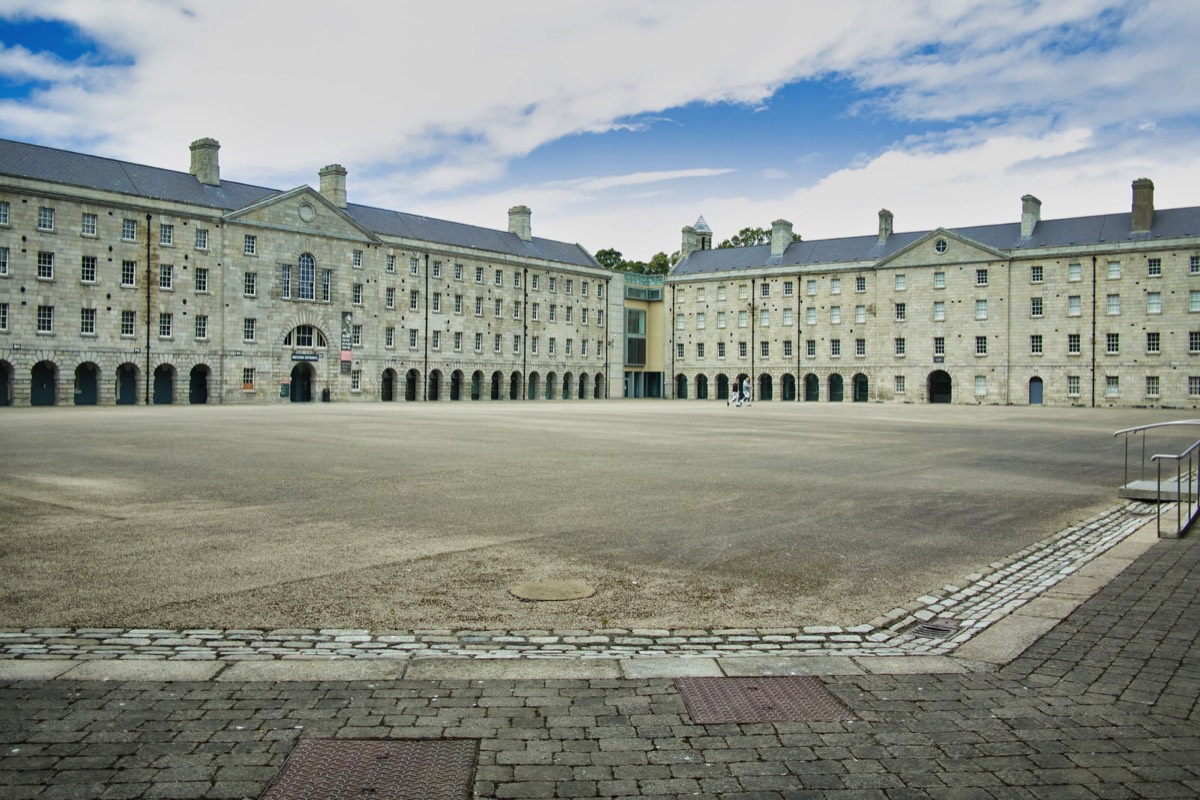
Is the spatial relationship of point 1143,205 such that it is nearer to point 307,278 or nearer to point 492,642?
point 307,278

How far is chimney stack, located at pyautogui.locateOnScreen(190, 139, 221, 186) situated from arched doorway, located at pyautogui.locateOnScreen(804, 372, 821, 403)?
51303 mm

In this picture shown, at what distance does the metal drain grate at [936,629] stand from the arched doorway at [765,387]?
75.8 metres

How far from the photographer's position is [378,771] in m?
4.41

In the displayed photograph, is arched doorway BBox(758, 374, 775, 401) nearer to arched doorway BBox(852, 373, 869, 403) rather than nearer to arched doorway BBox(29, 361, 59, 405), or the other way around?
arched doorway BBox(852, 373, 869, 403)

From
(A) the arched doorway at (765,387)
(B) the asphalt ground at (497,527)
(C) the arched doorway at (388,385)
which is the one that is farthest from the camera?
(A) the arched doorway at (765,387)

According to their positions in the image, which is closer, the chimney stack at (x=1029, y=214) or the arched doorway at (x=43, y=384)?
the arched doorway at (x=43, y=384)

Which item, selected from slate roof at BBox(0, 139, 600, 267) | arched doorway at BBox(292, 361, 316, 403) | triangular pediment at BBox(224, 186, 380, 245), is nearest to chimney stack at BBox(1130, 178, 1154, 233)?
slate roof at BBox(0, 139, 600, 267)

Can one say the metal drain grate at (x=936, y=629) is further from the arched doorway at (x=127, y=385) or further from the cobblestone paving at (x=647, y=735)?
the arched doorway at (x=127, y=385)

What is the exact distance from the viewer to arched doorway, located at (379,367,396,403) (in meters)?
67.5

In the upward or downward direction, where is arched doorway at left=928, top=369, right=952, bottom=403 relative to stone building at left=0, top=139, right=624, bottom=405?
downward

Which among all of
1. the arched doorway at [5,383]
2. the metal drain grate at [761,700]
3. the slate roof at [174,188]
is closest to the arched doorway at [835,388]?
the slate roof at [174,188]

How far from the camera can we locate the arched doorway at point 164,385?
180 ft

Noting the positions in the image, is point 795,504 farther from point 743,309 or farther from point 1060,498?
point 743,309

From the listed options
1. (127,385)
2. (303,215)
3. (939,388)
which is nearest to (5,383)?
(127,385)
